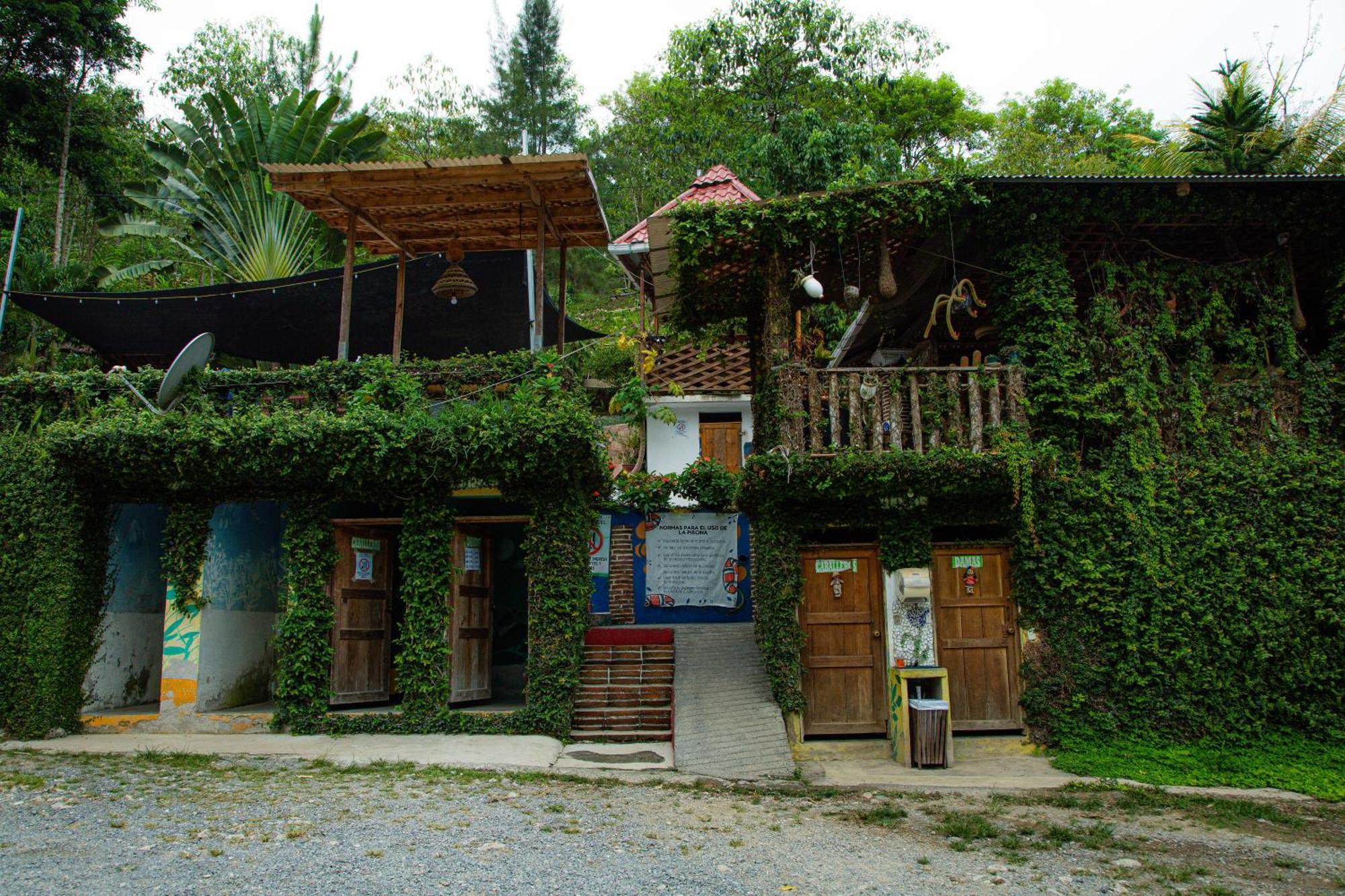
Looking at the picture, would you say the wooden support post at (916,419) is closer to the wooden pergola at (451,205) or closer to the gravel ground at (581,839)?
the gravel ground at (581,839)

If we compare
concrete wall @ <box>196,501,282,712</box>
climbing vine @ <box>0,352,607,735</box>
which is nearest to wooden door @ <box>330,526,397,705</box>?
climbing vine @ <box>0,352,607,735</box>

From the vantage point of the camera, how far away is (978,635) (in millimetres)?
9867

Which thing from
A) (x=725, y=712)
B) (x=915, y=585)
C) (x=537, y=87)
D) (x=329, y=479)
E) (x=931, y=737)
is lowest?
(x=931, y=737)

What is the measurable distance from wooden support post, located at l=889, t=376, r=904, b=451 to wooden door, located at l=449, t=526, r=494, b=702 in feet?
16.5

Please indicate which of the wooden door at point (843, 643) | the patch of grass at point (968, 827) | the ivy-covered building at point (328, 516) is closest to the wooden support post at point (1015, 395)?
the wooden door at point (843, 643)

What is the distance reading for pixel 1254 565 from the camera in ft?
30.4

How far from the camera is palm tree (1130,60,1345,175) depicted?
1416cm

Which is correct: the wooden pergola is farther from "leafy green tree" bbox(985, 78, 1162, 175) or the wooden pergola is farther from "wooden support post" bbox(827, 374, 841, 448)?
"leafy green tree" bbox(985, 78, 1162, 175)

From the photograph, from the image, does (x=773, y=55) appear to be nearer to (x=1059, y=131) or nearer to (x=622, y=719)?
(x=1059, y=131)

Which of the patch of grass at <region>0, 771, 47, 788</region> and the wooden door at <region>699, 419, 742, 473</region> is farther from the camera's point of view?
the wooden door at <region>699, 419, 742, 473</region>

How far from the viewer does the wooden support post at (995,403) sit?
30.8 ft

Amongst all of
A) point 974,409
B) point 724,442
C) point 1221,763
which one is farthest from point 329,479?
point 724,442

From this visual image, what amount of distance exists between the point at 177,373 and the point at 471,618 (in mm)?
4229

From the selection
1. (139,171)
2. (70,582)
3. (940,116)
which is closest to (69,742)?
(70,582)
